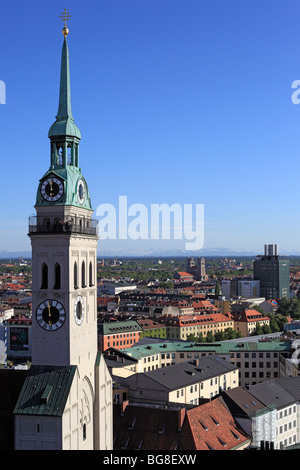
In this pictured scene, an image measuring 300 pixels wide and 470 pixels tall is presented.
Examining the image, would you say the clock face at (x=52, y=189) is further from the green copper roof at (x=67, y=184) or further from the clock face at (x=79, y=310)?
the clock face at (x=79, y=310)

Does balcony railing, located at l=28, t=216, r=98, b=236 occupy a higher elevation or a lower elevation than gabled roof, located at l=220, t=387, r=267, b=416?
higher

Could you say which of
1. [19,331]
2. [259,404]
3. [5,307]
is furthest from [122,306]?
[259,404]

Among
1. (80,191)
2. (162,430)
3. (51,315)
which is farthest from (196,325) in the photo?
(51,315)

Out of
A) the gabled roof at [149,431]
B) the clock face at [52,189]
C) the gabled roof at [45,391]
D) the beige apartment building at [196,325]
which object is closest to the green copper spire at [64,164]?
the clock face at [52,189]

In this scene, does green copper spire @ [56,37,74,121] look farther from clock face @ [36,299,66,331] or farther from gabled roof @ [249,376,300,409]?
gabled roof @ [249,376,300,409]

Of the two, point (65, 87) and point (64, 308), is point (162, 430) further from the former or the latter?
point (65, 87)

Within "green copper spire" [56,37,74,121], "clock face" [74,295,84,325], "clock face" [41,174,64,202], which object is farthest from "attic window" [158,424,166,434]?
"green copper spire" [56,37,74,121]
